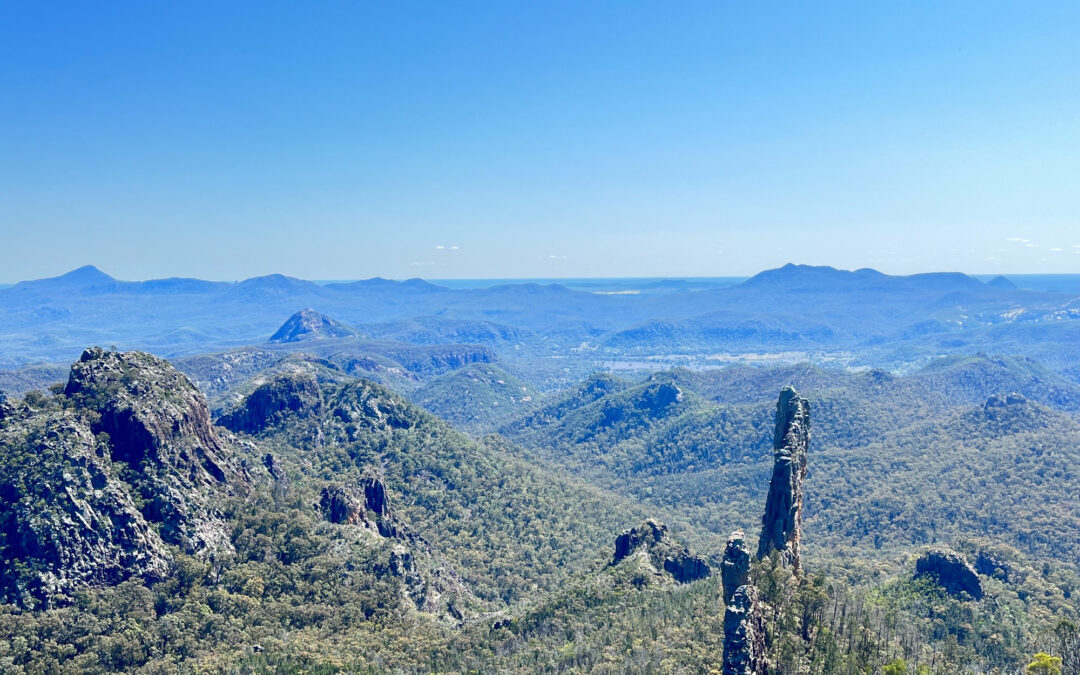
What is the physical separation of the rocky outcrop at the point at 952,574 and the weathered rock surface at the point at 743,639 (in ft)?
235

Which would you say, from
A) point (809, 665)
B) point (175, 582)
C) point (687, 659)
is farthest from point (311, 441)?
point (809, 665)

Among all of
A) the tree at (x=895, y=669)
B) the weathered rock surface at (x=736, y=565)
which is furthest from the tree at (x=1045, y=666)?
the weathered rock surface at (x=736, y=565)

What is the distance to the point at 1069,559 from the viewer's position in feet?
532

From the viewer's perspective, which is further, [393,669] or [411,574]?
[411,574]

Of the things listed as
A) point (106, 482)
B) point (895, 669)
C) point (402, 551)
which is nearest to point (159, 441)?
point (106, 482)

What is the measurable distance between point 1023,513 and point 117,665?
21675 centimetres

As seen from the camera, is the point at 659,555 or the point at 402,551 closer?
the point at 402,551

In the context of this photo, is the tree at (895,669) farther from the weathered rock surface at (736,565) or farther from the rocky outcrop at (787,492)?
the rocky outcrop at (787,492)

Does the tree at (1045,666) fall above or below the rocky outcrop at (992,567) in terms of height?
above

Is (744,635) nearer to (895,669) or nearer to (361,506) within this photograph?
(895,669)

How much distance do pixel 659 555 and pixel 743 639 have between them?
6534 cm

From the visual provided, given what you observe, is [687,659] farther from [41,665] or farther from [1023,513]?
[1023,513]

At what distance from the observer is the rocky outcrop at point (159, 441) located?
357ft

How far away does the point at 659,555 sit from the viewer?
436 feet
